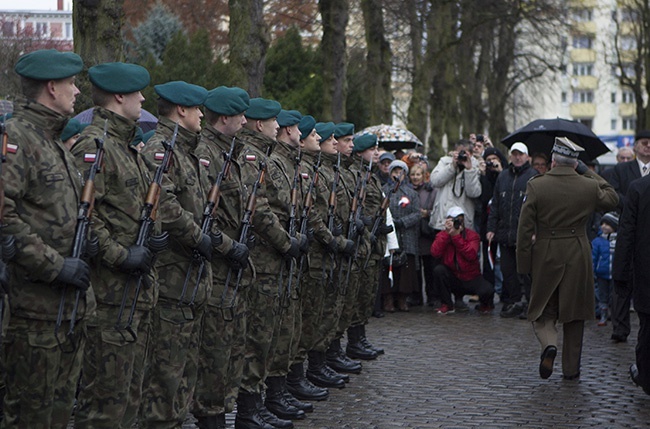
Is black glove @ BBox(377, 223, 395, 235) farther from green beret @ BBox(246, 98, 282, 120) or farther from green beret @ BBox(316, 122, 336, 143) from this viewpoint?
green beret @ BBox(246, 98, 282, 120)

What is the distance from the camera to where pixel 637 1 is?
121 feet

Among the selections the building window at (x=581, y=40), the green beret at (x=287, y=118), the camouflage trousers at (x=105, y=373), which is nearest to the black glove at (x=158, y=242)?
the camouflage trousers at (x=105, y=373)

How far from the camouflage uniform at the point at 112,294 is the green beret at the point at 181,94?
0.90 meters

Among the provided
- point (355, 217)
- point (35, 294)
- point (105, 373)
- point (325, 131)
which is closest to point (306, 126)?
point (325, 131)

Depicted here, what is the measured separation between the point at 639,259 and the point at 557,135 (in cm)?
512

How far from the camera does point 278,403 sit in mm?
8492

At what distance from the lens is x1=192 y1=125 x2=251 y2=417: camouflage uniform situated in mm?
7055

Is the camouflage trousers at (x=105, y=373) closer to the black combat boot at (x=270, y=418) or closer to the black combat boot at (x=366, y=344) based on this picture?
the black combat boot at (x=270, y=418)

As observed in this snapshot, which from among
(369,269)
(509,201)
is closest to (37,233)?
(369,269)

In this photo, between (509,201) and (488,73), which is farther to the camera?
(488,73)

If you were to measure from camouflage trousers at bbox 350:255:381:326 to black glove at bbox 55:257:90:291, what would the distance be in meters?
6.04

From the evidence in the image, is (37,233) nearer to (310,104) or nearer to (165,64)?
(165,64)

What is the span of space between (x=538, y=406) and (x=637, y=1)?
30208mm

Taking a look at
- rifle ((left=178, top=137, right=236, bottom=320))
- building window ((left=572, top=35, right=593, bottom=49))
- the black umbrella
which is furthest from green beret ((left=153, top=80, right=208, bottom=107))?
building window ((left=572, top=35, right=593, bottom=49))
